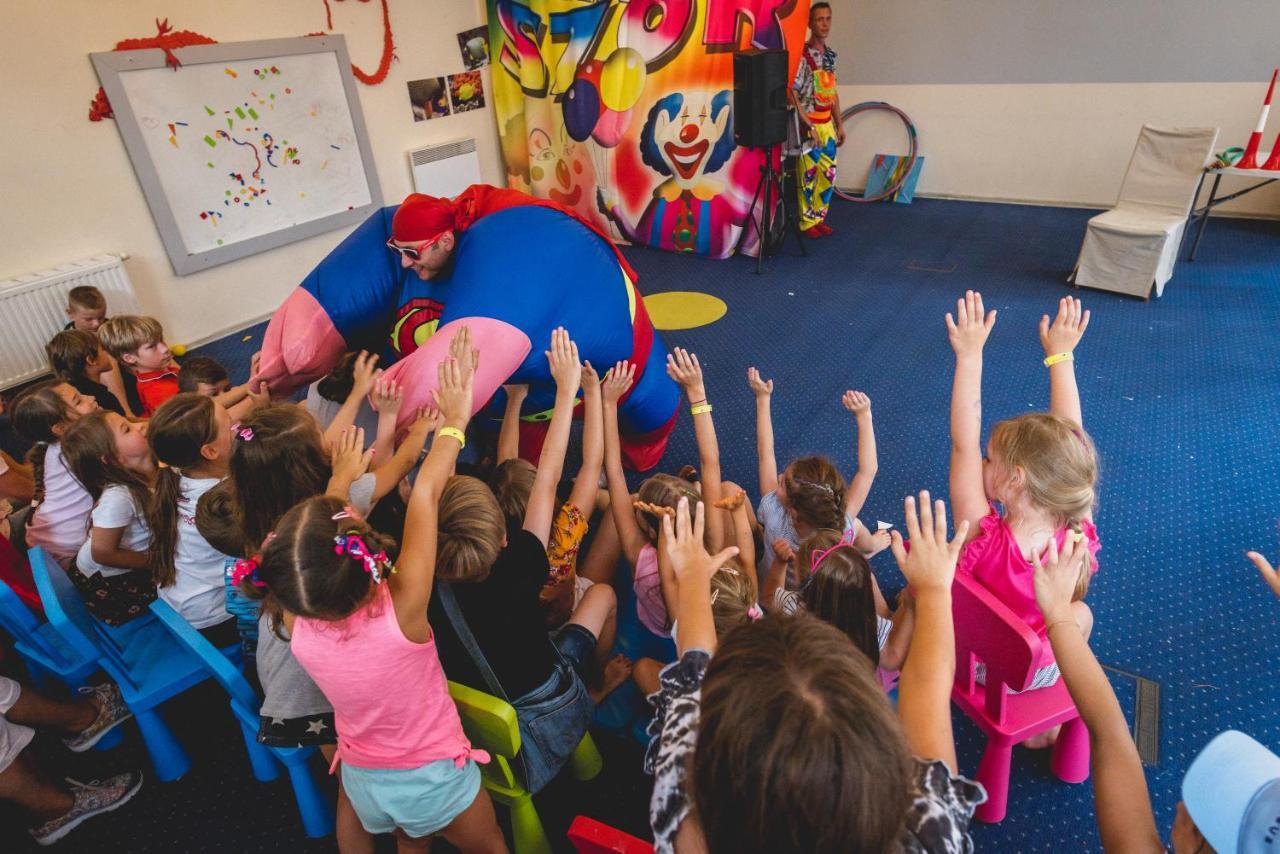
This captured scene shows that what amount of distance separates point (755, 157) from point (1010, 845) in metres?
4.25

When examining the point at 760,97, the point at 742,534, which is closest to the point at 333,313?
the point at 742,534

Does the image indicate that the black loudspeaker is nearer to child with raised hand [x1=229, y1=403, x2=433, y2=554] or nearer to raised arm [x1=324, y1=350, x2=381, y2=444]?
raised arm [x1=324, y1=350, x2=381, y2=444]

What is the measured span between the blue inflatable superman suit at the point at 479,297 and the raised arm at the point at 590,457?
9.9 inches

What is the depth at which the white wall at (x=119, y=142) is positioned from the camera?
3490mm

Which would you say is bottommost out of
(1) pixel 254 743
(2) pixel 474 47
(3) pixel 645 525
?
(1) pixel 254 743

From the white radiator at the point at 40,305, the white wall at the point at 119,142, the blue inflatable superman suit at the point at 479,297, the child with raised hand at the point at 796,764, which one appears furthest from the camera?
the white radiator at the point at 40,305

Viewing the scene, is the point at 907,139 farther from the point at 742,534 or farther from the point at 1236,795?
the point at 1236,795

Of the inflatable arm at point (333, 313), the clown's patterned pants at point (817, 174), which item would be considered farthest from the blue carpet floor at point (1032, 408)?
the inflatable arm at point (333, 313)

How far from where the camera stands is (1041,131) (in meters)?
5.64

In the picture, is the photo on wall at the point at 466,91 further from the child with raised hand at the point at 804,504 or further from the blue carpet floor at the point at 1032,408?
the child with raised hand at the point at 804,504

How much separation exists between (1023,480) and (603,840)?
3.60 feet

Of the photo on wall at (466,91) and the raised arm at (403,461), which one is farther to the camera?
the photo on wall at (466,91)

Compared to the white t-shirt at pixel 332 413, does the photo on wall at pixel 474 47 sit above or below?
above

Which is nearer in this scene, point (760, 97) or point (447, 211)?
point (447, 211)
